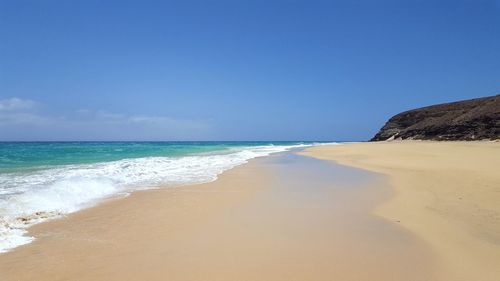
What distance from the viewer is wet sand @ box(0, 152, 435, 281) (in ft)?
11.6

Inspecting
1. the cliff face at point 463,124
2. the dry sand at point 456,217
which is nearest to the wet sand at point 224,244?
the dry sand at point 456,217

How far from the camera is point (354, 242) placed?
4.52 m

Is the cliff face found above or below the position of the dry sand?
above

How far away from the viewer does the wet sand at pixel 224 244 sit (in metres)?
3.55

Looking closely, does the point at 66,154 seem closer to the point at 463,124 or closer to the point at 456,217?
the point at 456,217

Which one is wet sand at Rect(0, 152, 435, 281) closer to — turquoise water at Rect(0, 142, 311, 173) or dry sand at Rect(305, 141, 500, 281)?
dry sand at Rect(305, 141, 500, 281)

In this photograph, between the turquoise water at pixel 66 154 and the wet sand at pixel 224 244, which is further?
the turquoise water at pixel 66 154

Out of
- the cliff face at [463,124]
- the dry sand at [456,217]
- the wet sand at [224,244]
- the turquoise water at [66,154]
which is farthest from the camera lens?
the cliff face at [463,124]

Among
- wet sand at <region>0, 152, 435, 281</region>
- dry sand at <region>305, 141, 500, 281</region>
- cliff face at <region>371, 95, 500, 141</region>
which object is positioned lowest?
wet sand at <region>0, 152, 435, 281</region>

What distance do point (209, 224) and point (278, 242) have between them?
4.83 ft

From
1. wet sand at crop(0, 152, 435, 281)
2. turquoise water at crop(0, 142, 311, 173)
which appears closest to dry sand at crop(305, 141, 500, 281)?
wet sand at crop(0, 152, 435, 281)

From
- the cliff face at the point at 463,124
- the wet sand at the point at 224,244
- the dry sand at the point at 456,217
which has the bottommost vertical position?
the wet sand at the point at 224,244

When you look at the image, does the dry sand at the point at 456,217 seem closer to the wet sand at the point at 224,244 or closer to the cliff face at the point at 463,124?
the wet sand at the point at 224,244

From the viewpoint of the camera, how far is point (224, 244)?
4.47 meters
